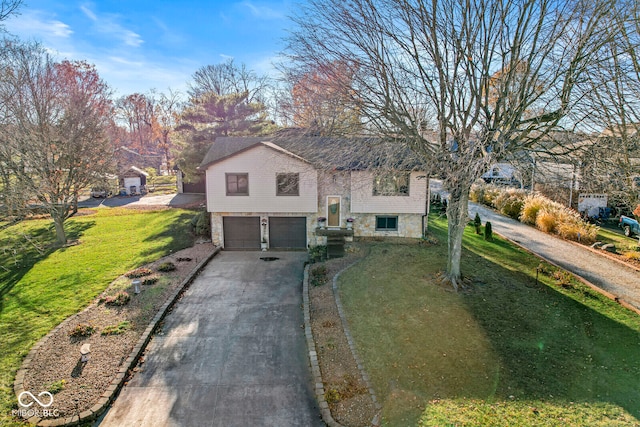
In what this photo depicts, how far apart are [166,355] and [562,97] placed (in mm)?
13306

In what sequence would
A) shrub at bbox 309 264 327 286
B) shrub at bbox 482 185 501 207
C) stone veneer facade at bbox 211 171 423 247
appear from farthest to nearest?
shrub at bbox 482 185 501 207, stone veneer facade at bbox 211 171 423 247, shrub at bbox 309 264 327 286

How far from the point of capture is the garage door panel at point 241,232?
1912cm

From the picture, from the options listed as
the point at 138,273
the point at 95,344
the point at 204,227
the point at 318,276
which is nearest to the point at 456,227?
the point at 318,276

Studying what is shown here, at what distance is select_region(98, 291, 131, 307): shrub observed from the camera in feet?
38.9

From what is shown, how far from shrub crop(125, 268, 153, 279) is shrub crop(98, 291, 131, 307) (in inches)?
79.1

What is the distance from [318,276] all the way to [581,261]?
11.8 meters

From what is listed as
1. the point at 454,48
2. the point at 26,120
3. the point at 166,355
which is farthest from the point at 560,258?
the point at 26,120

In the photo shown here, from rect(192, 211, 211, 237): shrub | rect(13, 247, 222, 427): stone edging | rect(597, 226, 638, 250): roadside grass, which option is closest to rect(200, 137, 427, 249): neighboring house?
rect(192, 211, 211, 237): shrub

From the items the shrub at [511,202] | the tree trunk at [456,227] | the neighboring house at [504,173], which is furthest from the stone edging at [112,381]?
the shrub at [511,202]

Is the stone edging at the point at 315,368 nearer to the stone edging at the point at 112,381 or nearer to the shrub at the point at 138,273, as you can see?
the stone edging at the point at 112,381

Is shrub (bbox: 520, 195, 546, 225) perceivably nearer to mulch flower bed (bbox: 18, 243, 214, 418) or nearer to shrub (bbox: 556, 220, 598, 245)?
shrub (bbox: 556, 220, 598, 245)

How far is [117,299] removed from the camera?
12008 millimetres

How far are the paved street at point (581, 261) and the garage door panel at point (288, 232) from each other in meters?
11.5

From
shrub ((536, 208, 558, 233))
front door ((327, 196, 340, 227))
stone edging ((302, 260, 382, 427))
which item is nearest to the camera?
stone edging ((302, 260, 382, 427))
